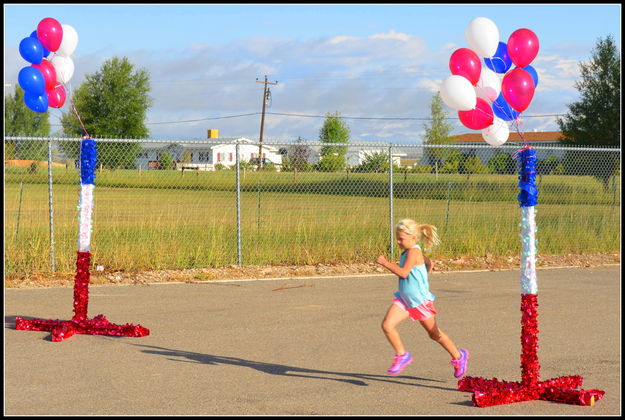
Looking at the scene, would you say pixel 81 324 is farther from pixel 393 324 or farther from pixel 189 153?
pixel 189 153

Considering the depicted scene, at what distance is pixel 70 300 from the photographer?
9.66 metres

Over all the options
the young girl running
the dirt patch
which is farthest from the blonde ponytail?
the dirt patch

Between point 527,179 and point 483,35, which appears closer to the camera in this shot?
point 483,35

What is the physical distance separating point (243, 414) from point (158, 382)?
1111 millimetres

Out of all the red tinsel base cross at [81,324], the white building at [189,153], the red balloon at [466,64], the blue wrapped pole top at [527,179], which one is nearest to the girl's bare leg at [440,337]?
the blue wrapped pole top at [527,179]

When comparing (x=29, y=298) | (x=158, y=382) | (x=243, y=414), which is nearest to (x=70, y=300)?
(x=29, y=298)

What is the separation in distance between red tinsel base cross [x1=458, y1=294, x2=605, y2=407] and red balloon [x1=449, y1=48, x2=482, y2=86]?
1.76m

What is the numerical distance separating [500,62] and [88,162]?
437cm

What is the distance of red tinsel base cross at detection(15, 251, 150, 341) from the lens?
7691 millimetres

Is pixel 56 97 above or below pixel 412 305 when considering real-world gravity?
above

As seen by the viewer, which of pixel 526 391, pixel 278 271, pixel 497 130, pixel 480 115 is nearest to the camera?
pixel 526 391

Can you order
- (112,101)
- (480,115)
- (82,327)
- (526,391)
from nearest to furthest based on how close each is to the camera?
(526,391) → (480,115) → (82,327) → (112,101)

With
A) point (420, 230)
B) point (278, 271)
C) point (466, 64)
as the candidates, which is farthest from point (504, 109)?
point (278, 271)

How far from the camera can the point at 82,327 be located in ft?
25.6
